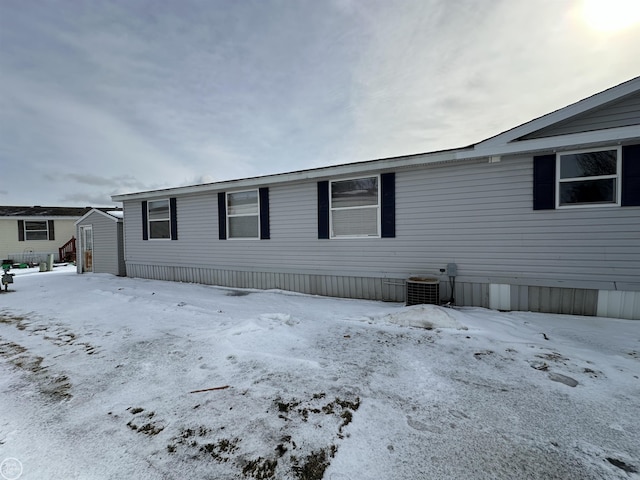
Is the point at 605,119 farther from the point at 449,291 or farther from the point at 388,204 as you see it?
the point at 449,291

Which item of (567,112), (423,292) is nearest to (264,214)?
(423,292)

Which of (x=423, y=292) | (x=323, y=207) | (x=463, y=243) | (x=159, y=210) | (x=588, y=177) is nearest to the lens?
(x=588, y=177)

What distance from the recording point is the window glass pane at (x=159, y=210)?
9969mm

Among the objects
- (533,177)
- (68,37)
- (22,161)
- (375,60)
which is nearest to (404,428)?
(533,177)

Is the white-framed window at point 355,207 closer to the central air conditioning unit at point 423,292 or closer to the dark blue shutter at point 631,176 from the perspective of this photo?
the central air conditioning unit at point 423,292

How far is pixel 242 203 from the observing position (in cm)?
844

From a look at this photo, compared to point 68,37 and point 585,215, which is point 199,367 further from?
point 68,37

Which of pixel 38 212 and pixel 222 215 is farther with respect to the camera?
pixel 38 212

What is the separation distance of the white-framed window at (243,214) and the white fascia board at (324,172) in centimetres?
33

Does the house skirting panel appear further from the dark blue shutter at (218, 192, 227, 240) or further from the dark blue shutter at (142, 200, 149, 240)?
the dark blue shutter at (142, 200, 149, 240)

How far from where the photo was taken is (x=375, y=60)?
7.88 meters

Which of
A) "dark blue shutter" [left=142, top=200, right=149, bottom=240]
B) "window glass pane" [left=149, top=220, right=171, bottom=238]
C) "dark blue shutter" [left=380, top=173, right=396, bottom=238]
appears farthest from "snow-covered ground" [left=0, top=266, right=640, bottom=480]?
"dark blue shutter" [left=142, top=200, right=149, bottom=240]

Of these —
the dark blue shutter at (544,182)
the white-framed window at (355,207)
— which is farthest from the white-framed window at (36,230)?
the dark blue shutter at (544,182)

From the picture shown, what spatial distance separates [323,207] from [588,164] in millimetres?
5380
